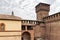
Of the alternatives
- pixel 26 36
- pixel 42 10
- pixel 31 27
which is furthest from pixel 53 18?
pixel 26 36

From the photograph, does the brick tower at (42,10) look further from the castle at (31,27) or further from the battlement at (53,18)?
the battlement at (53,18)

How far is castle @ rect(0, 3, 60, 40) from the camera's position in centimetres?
1845

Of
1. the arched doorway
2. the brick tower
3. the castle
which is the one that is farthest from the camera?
the brick tower

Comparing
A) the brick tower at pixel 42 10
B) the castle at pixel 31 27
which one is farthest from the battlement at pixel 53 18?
the brick tower at pixel 42 10

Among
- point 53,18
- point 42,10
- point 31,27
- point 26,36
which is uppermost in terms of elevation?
point 42,10

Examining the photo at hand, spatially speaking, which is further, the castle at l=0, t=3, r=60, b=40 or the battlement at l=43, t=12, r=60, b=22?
the battlement at l=43, t=12, r=60, b=22

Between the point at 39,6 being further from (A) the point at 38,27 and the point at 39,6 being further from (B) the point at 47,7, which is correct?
(A) the point at 38,27

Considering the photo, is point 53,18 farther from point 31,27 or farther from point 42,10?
point 42,10

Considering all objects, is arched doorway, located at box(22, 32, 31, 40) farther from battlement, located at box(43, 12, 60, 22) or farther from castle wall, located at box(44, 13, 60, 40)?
battlement, located at box(43, 12, 60, 22)

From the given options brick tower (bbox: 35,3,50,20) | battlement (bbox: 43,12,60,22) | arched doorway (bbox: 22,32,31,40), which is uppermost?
brick tower (bbox: 35,3,50,20)

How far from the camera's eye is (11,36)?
1870 cm

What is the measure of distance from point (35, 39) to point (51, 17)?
4.59 metres

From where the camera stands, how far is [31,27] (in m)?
21.1

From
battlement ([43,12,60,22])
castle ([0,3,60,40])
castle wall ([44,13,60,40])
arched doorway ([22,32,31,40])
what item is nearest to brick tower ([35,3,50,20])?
castle ([0,3,60,40])
